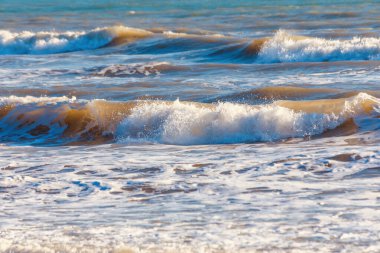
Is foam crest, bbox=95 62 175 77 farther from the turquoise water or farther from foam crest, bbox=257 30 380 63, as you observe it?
foam crest, bbox=257 30 380 63

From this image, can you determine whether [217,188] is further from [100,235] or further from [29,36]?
[29,36]

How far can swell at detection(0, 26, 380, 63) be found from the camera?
1905cm

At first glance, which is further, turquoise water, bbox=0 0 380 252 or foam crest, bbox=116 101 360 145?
foam crest, bbox=116 101 360 145

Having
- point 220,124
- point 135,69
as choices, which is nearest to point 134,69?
point 135,69

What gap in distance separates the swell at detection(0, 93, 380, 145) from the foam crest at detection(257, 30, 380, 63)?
25.7 ft

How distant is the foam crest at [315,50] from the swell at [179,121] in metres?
7.84

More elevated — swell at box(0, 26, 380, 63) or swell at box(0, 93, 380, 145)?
swell at box(0, 26, 380, 63)

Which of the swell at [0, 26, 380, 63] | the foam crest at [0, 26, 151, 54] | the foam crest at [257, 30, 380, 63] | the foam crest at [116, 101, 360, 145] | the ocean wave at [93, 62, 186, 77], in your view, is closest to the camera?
the foam crest at [116, 101, 360, 145]

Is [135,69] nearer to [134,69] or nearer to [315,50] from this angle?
[134,69]

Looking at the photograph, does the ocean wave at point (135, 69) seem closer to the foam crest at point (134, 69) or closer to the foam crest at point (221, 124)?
the foam crest at point (134, 69)

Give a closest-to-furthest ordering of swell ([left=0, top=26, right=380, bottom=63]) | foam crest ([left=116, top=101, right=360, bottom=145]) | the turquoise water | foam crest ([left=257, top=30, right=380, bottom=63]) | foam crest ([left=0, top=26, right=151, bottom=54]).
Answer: the turquoise water < foam crest ([left=116, top=101, right=360, bottom=145]) < foam crest ([left=257, top=30, right=380, bottom=63]) < swell ([left=0, top=26, right=380, bottom=63]) < foam crest ([left=0, top=26, right=151, bottom=54])

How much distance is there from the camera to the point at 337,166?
25.0 ft

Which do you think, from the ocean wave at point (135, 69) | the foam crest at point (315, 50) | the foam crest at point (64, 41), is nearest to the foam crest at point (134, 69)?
the ocean wave at point (135, 69)

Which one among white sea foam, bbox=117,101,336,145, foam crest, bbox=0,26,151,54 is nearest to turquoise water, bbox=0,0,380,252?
white sea foam, bbox=117,101,336,145
